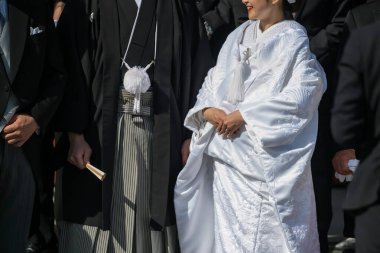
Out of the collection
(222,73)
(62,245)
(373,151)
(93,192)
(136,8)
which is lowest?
(62,245)

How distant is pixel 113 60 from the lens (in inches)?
207

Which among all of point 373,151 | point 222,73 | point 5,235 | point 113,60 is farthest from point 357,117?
point 5,235

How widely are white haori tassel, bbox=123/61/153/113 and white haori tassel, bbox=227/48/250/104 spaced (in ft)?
1.71

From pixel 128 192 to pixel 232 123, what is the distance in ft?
2.66

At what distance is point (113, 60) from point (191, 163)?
797mm

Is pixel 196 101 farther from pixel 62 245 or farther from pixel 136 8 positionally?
pixel 62 245

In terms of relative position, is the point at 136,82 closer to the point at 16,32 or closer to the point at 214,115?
the point at 214,115

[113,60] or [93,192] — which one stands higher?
[113,60]

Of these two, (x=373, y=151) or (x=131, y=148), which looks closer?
(x=373, y=151)

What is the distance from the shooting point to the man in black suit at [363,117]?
3602mm

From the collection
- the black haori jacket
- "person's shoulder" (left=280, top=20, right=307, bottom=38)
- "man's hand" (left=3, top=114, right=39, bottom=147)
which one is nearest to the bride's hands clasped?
the black haori jacket

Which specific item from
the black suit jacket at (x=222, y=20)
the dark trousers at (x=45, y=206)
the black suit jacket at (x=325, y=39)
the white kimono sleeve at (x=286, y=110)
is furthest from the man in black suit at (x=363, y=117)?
the black suit jacket at (x=222, y=20)

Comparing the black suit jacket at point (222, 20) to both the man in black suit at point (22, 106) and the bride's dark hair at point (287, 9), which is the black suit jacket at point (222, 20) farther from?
the man in black suit at point (22, 106)

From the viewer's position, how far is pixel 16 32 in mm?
4969
